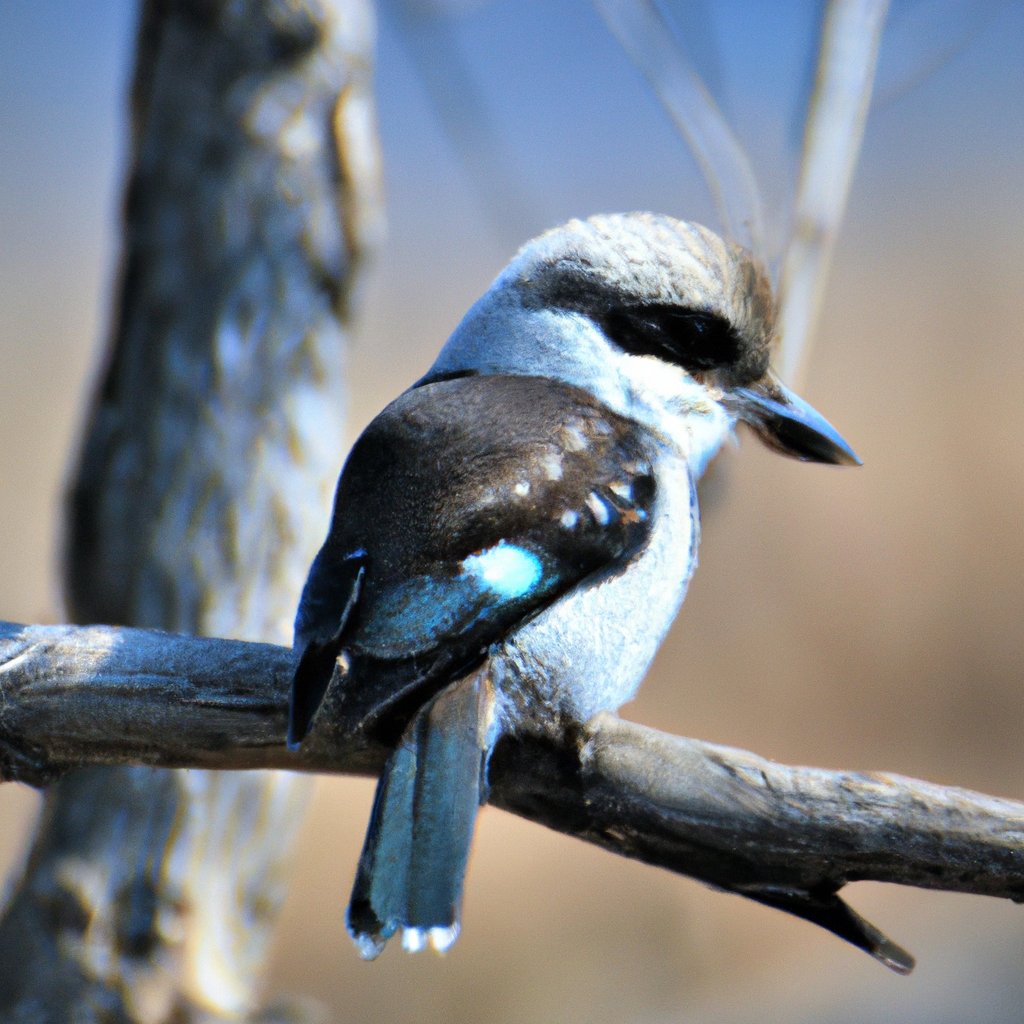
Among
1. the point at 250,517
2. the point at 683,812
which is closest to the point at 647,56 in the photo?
the point at 683,812

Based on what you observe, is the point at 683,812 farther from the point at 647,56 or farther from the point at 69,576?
the point at 69,576

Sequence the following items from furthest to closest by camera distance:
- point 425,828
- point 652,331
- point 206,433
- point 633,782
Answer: point 206,433
point 652,331
point 633,782
point 425,828

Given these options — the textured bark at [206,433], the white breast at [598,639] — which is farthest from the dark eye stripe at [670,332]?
the textured bark at [206,433]

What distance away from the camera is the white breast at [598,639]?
1.23 m

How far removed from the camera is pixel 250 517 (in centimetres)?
274

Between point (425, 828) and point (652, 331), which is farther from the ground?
point (652, 331)

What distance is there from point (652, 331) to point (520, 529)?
0.49 meters

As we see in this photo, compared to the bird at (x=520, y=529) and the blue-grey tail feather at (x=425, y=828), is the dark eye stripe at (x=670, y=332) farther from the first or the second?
the blue-grey tail feather at (x=425, y=828)

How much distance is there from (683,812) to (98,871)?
1927 millimetres

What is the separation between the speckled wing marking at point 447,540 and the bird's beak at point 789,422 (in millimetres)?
365

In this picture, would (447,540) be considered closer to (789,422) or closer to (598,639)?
(598,639)

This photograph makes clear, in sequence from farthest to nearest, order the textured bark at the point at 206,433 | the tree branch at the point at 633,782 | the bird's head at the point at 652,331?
1. the textured bark at the point at 206,433
2. the bird's head at the point at 652,331
3. the tree branch at the point at 633,782

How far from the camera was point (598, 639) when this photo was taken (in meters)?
1.27

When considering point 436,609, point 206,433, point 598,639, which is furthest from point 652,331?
point 206,433
